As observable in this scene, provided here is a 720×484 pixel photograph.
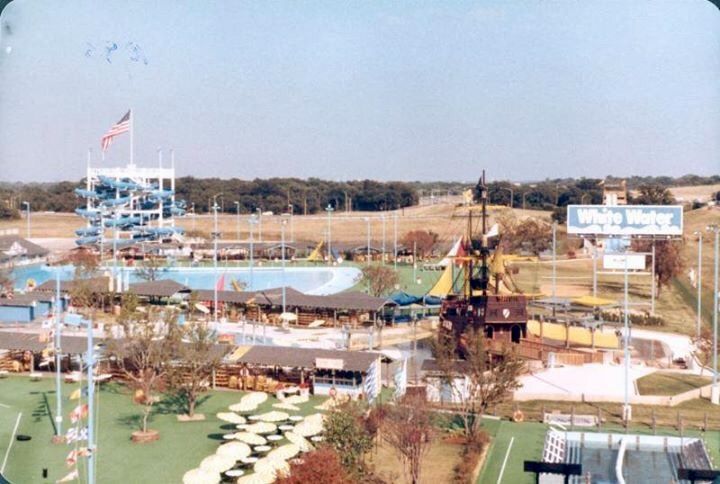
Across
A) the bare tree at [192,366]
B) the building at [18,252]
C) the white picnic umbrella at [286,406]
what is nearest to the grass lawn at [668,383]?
the white picnic umbrella at [286,406]

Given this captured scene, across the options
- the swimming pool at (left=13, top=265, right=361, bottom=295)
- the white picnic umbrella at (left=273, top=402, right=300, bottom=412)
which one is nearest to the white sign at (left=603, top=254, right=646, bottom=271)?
the swimming pool at (left=13, top=265, right=361, bottom=295)

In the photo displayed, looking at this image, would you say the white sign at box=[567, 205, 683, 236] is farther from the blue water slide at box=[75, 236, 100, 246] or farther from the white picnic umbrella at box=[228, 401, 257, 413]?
the blue water slide at box=[75, 236, 100, 246]

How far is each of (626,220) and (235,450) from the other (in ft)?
43.0

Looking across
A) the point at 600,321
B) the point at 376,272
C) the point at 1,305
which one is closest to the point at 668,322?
the point at 600,321

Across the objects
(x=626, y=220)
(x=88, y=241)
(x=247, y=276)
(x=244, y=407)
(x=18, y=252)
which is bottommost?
(x=244, y=407)

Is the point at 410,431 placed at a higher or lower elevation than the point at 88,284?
lower

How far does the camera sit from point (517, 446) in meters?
10.3

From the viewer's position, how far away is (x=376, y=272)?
22.1 metres

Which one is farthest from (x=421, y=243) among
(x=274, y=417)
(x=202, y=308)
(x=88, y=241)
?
(x=274, y=417)

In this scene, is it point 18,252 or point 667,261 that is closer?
point 667,261

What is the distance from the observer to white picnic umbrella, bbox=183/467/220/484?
→ 8516 millimetres

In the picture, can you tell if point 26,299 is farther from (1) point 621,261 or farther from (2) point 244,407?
(1) point 621,261

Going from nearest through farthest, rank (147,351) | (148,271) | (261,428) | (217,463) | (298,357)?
1. (217,463)
2. (261,428)
3. (147,351)
4. (298,357)
5. (148,271)

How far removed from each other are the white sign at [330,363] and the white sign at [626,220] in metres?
8.96
